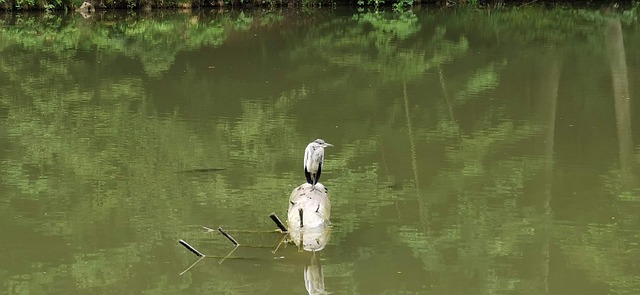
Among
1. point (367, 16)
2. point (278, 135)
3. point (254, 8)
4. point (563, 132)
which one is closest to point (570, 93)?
point (563, 132)

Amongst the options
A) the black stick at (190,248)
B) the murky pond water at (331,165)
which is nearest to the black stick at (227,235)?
the murky pond water at (331,165)

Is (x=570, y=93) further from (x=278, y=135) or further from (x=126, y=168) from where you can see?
(x=126, y=168)

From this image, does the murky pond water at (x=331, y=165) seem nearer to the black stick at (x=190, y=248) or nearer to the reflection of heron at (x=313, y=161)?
the black stick at (x=190, y=248)

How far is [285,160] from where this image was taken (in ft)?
40.7

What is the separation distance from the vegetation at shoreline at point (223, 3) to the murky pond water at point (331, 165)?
8.64 metres

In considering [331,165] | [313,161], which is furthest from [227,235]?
[331,165]

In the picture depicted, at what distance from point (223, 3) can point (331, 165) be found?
22813 millimetres

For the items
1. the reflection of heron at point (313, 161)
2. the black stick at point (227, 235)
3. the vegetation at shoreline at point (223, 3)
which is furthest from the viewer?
the vegetation at shoreline at point (223, 3)

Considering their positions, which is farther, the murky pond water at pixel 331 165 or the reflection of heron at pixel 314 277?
the murky pond water at pixel 331 165

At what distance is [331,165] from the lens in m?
12.2

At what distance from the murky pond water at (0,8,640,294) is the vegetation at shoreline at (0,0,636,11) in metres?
8.64

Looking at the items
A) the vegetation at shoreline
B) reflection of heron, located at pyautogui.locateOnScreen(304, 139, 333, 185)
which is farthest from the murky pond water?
the vegetation at shoreline

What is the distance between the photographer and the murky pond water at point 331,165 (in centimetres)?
852

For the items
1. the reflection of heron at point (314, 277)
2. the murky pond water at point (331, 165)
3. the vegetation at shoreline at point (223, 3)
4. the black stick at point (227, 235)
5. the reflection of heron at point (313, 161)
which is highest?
the reflection of heron at point (313, 161)
